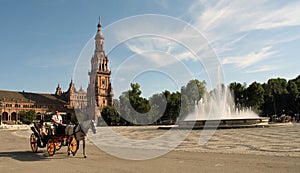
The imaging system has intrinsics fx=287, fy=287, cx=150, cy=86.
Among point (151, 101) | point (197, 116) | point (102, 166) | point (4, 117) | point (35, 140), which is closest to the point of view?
point (102, 166)

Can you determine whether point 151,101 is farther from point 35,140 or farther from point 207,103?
point 35,140

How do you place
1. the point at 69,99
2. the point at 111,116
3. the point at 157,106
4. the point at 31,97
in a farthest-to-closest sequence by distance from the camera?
the point at 69,99, the point at 31,97, the point at 157,106, the point at 111,116

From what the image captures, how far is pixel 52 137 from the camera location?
45.4ft

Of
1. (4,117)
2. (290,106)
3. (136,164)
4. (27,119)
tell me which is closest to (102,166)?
(136,164)

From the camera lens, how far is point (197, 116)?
46531 millimetres

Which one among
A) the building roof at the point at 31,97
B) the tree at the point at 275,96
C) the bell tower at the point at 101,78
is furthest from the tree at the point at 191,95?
the building roof at the point at 31,97

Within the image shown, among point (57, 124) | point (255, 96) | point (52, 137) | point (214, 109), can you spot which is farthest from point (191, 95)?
point (52, 137)

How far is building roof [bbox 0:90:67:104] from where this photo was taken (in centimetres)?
13788

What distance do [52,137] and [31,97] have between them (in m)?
144

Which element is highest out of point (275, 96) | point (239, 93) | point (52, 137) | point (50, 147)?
point (239, 93)

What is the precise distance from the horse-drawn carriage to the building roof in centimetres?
13196

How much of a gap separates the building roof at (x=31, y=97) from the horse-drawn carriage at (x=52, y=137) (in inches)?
5195

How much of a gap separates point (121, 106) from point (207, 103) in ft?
162

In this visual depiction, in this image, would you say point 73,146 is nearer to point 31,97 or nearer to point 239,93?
point 239,93
